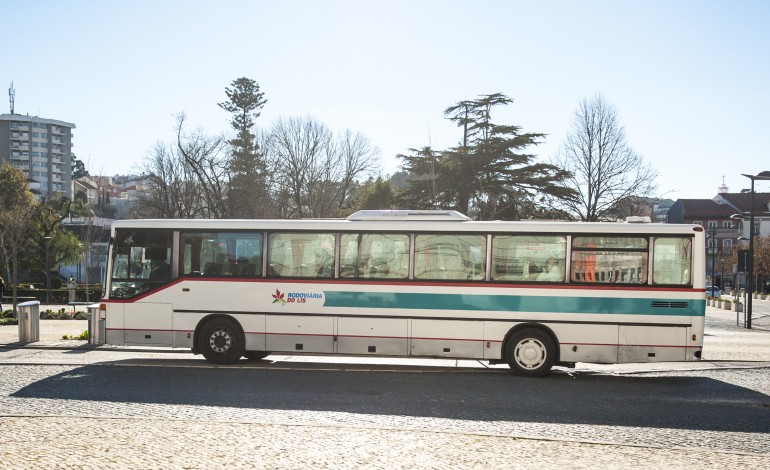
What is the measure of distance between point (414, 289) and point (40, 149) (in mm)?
143232

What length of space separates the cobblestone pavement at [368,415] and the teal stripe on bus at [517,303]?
4.20ft

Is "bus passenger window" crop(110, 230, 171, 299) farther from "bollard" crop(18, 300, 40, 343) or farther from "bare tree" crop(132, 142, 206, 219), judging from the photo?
"bare tree" crop(132, 142, 206, 219)

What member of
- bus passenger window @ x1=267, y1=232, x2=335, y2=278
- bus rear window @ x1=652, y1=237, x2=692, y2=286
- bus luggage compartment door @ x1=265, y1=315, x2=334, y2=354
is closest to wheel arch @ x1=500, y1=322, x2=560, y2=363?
bus rear window @ x1=652, y1=237, x2=692, y2=286

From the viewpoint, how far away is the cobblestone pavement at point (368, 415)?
318 inches

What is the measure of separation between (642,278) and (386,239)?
16.1 feet

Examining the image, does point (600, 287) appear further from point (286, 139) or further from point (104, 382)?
point (286, 139)

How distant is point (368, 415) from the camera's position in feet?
34.3

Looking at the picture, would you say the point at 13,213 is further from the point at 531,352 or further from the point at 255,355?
the point at 531,352

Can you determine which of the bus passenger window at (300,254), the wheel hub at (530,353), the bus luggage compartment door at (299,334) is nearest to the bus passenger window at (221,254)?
the bus passenger window at (300,254)

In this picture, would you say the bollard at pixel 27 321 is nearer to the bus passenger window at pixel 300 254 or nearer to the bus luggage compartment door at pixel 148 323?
the bus luggage compartment door at pixel 148 323

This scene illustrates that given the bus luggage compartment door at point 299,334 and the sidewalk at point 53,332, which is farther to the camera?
the sidewalk at point 53,332

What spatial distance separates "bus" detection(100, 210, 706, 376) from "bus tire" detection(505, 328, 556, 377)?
26mm

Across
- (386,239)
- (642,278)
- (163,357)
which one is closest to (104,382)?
(163,357)

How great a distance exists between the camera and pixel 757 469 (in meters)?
7.82
